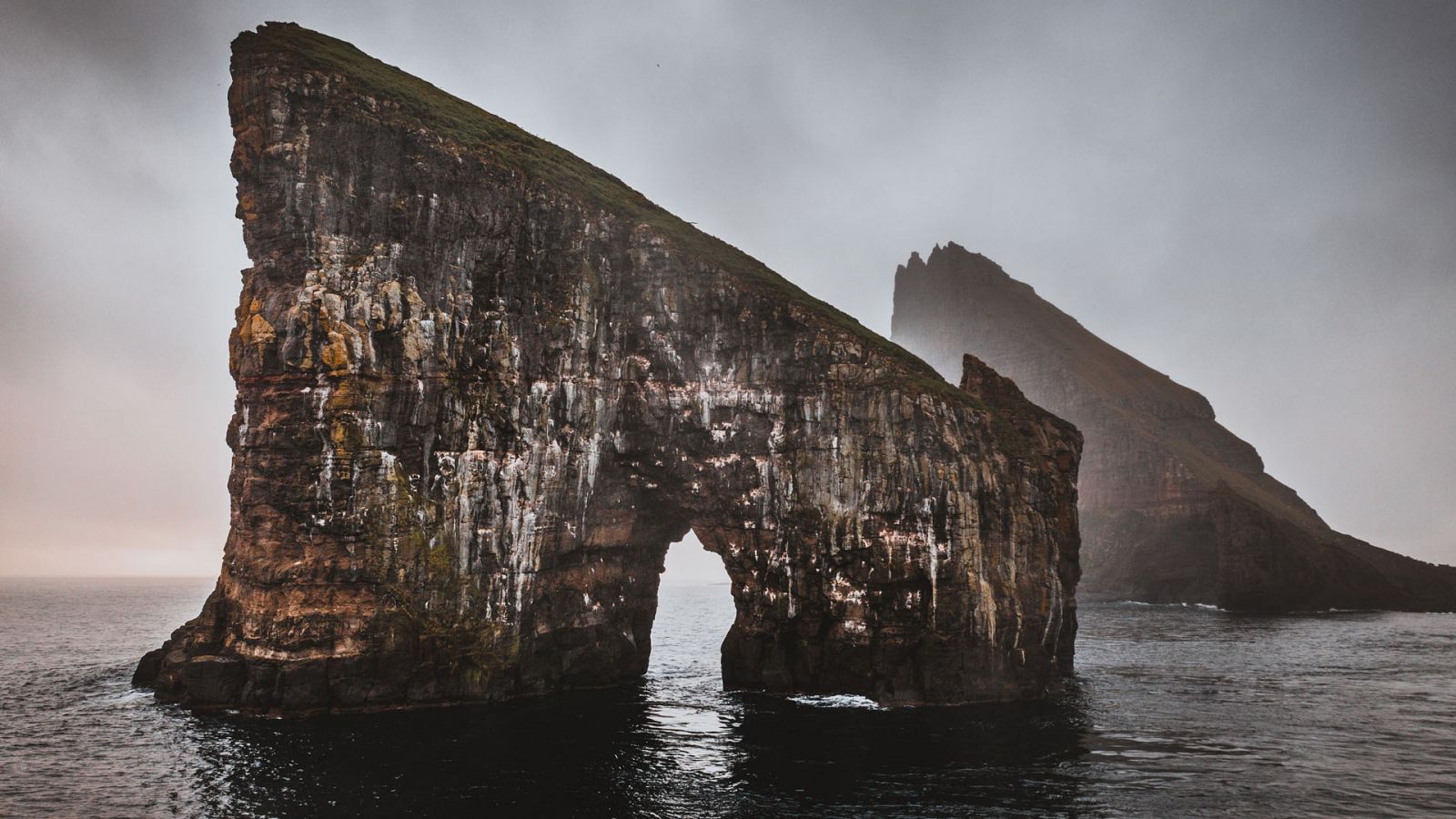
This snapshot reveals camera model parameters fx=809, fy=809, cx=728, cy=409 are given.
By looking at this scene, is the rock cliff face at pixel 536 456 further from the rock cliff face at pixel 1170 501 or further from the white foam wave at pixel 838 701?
the rock cliff face at pixel 1170 501

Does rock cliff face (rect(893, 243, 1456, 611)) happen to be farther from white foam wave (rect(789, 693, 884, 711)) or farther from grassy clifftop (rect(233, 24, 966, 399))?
white foam wave (rect(789, 693, 884, 711))

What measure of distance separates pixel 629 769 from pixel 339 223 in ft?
97.9

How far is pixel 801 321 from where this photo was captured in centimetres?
4697

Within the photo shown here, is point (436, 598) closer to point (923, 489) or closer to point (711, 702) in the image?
point (711, 702)

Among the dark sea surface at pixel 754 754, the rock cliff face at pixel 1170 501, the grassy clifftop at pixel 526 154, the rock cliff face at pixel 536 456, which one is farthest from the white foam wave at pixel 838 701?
the rock cliff face at pixel 1170 501

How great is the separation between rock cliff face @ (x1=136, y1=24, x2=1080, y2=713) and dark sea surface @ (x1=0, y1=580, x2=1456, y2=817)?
284 centimetres

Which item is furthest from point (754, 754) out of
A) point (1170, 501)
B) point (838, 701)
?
point (1170, 501)

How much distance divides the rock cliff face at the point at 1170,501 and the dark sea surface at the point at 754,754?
59.1 m

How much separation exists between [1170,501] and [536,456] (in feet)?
353

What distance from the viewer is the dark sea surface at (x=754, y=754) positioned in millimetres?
25734

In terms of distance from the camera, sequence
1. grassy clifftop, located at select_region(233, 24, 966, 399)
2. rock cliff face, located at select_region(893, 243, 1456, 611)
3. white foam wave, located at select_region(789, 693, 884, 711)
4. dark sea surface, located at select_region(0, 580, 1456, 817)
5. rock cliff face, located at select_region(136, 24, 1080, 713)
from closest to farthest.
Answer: dark sea surface, located at select_region(0, 580, 1456, 817) → rock cliff face, located at select_region(136, 24, 1080, 713) → white foam wave, located at select_region(789, 693, 884, 711) → grassy clifftop, located at select_region(233, 24, 966, 399) → rock cliff face, located at select_region(893, 243, 1456, 611)

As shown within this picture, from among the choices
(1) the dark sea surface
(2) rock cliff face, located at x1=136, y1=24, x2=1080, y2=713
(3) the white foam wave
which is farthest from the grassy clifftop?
(1) the dark sea surface

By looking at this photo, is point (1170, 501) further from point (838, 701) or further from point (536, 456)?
point (536, 456)

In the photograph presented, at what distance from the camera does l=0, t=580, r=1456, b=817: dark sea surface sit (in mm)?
25734
